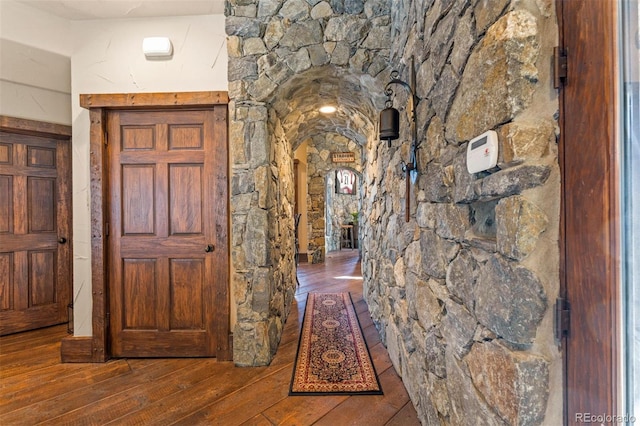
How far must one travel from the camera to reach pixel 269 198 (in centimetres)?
203

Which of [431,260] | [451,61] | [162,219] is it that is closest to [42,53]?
[162,219]

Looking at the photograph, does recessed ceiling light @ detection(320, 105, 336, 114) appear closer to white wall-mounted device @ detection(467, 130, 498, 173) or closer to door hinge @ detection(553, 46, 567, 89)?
white wall-mounted device @ detection(467, 130, 498, 173)

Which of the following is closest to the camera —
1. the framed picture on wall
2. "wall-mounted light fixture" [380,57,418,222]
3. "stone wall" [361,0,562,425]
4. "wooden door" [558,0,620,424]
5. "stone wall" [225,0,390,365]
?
"wooden door" [558,0,620,424]

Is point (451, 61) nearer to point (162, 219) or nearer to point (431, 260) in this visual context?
point (431, 260)

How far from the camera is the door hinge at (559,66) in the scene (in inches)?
25.1

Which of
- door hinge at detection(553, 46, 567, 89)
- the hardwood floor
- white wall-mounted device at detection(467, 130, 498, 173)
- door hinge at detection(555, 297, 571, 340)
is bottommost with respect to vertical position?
the hardwood floor

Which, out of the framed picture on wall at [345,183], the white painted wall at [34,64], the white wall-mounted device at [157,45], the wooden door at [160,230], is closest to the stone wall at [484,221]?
the wooden door at [160,230]

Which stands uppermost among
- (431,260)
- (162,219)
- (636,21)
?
(636,21)

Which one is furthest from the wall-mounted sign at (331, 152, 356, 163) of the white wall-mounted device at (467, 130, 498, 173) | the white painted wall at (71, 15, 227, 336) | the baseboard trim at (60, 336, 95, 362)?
the white wall-mounted device at (467, 130, 498, 173)

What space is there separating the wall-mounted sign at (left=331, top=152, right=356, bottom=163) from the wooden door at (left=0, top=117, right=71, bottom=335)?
170 inches

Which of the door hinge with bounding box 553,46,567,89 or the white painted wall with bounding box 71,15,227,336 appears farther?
the white painted wall with bounding box 71,15,227,336

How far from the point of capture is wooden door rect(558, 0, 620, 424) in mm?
553

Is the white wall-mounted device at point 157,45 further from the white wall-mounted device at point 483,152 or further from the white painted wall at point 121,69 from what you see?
the white wall-mounted device at point 483,152

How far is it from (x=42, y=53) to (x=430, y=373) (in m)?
3.43
